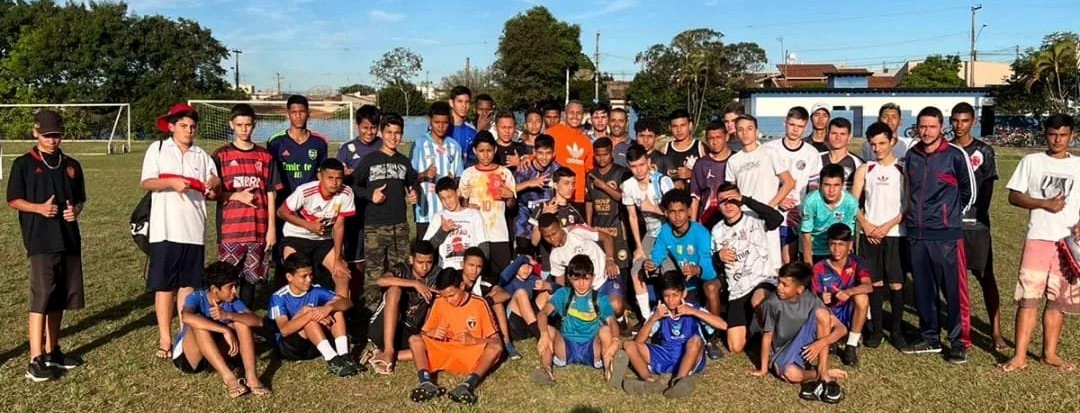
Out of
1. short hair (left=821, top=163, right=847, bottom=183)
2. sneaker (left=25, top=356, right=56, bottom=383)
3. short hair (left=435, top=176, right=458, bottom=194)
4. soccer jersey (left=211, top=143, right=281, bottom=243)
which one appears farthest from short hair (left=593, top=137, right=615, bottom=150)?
A: sneaker (left=25, top=356, right=56, bottom=383)

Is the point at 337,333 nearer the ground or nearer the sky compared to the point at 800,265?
nearer the ground

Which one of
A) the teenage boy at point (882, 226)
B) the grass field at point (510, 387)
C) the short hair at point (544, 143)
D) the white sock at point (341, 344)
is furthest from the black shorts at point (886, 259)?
the white sock at point (341, 344)

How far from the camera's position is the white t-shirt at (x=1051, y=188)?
5.55 m

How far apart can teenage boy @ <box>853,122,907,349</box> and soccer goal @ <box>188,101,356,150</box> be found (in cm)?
2573

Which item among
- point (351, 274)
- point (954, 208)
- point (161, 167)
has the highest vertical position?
point (161, 167)

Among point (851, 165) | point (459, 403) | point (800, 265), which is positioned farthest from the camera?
point (851, 165)

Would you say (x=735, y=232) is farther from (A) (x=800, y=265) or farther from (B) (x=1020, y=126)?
(B) (x=1020, y=126)

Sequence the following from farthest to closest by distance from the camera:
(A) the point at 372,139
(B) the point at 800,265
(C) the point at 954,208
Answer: (A) the point at 372,139 → (C) the point at 954,208 → (B) the point at 800,265

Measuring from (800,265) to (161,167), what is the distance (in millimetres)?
4599

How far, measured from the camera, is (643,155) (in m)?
7.03

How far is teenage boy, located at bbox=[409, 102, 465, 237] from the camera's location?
7234mm

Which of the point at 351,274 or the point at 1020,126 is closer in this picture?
the point at 351,274

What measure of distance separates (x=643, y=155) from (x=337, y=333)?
9.95 ft

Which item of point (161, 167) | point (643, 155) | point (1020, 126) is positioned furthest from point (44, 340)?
point (1020, 126)
